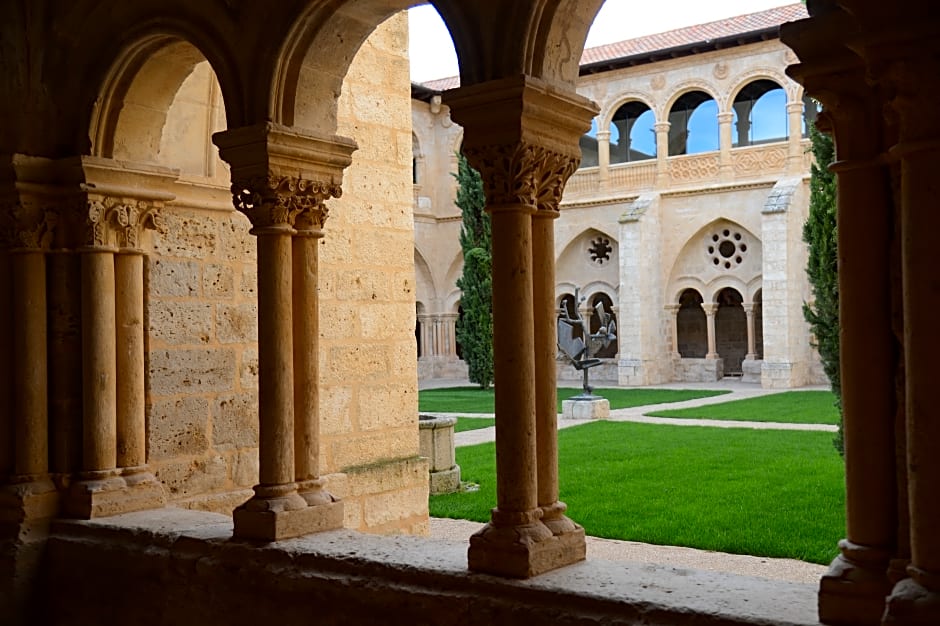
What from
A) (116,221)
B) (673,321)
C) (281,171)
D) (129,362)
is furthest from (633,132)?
(281,171)

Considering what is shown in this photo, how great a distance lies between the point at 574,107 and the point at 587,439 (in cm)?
878

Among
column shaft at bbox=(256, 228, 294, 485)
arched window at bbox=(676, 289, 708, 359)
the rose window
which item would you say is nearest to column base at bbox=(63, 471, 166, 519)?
column shaft at bbox=(256, 228, 294, 485)

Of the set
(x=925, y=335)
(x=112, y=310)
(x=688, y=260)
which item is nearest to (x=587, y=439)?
(x=112, y=310)

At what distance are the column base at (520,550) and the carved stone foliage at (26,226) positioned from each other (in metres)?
2.46

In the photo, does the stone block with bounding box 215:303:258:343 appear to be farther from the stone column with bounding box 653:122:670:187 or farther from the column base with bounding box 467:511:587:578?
the stone column with bounding box 653:122:670:187

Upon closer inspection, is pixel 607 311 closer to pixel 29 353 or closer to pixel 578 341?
pixel 578 341

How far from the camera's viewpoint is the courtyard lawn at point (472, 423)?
13141 millimetres

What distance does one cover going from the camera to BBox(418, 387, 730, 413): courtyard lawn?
16.2 m

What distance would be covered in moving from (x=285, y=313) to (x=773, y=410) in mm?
11981

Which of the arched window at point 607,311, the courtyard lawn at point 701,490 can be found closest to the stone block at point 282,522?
the courtyard lawn at point 701,490

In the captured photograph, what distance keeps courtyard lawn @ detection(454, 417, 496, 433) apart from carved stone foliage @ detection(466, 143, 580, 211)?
9957 mm

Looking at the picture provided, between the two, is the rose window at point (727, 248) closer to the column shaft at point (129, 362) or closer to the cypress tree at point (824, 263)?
the cypress tree at point (824, 263)

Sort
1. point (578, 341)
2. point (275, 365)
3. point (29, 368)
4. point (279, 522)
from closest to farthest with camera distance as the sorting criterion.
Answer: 1. point (279, 522)
2. point (275, 365)
3. point (29, 368)
4. point (578, 341)

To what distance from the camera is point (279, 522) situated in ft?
11.3
